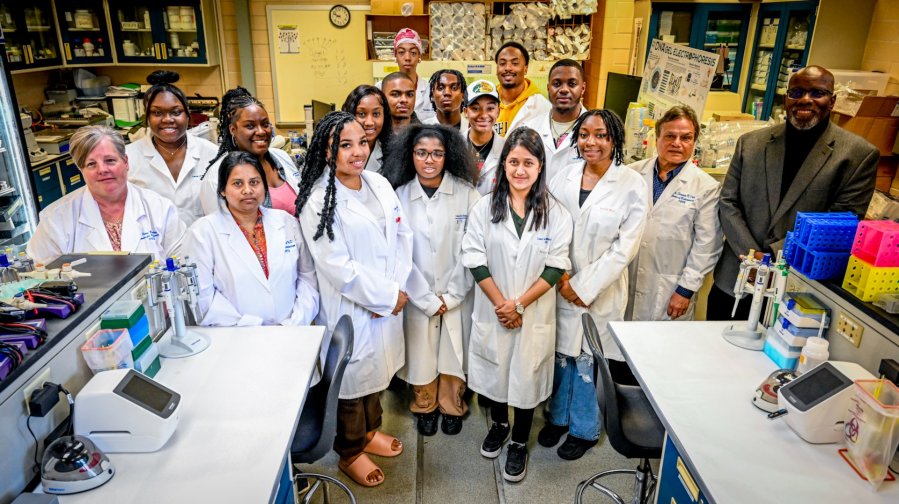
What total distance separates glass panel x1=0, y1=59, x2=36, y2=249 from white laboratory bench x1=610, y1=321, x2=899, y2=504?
3494mm

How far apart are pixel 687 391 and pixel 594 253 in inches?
32.4

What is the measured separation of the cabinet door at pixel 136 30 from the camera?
5230mm

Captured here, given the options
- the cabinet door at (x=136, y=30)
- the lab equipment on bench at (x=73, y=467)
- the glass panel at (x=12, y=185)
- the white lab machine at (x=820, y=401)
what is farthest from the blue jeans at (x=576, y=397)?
the cabinet door at (x=136, y=30)

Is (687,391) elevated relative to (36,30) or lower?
lower

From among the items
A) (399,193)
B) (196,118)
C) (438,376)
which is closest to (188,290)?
(399,193)

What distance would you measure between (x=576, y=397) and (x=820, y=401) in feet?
3.87

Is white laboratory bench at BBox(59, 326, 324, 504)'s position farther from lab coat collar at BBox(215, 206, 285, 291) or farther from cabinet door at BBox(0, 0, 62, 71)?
cabinet door at BBox(0, 0, 62, 71)

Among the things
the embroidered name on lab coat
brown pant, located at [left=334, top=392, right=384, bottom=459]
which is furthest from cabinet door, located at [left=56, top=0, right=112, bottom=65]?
the embroidered name on lab coat

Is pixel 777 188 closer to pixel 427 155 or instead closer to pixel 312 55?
pixel 427 155

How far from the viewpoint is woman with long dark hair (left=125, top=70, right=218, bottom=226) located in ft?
8.86

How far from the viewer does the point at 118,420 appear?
1454 millimetres

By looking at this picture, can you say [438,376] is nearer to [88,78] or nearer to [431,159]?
[431,159]

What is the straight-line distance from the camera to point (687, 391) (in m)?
1.78

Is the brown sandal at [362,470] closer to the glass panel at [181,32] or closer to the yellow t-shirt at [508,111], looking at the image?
the yellow t-shirt at [508,111]
